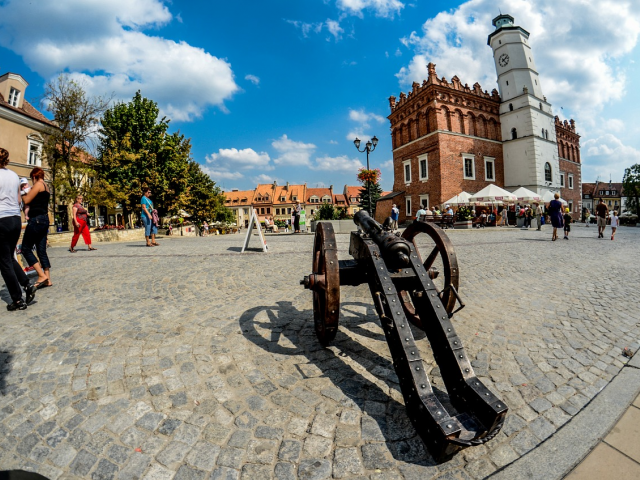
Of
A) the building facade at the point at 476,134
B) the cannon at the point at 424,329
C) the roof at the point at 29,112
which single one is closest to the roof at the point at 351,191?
the building facade at the point at 476,134

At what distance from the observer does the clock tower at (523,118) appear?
30.6 meters

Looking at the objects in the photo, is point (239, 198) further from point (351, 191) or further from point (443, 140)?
point (443, 140)

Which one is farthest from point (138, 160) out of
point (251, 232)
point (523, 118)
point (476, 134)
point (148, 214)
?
point (523, 118)

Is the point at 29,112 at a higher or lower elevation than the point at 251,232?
higher

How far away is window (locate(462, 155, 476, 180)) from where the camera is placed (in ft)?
96.7

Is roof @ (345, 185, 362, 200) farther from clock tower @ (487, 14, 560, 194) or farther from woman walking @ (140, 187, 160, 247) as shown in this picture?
woman walking @ (140, 187, 160, 247)

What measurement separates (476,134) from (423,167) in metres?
6.62

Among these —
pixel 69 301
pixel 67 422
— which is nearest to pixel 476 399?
pixel 67 422

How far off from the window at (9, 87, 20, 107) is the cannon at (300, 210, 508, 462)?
3370 centimetres

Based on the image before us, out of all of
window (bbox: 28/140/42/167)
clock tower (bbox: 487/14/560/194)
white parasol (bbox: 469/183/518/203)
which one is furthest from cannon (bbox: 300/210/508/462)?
clock tower (bbox: 487/14/560/194)

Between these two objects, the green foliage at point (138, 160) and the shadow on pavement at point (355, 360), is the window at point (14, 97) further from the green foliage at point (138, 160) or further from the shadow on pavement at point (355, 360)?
the shadow on pavement at point (355, 360)

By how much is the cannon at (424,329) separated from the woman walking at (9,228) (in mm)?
3870

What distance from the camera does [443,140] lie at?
27.8 meters

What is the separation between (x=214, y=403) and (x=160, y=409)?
34cm
